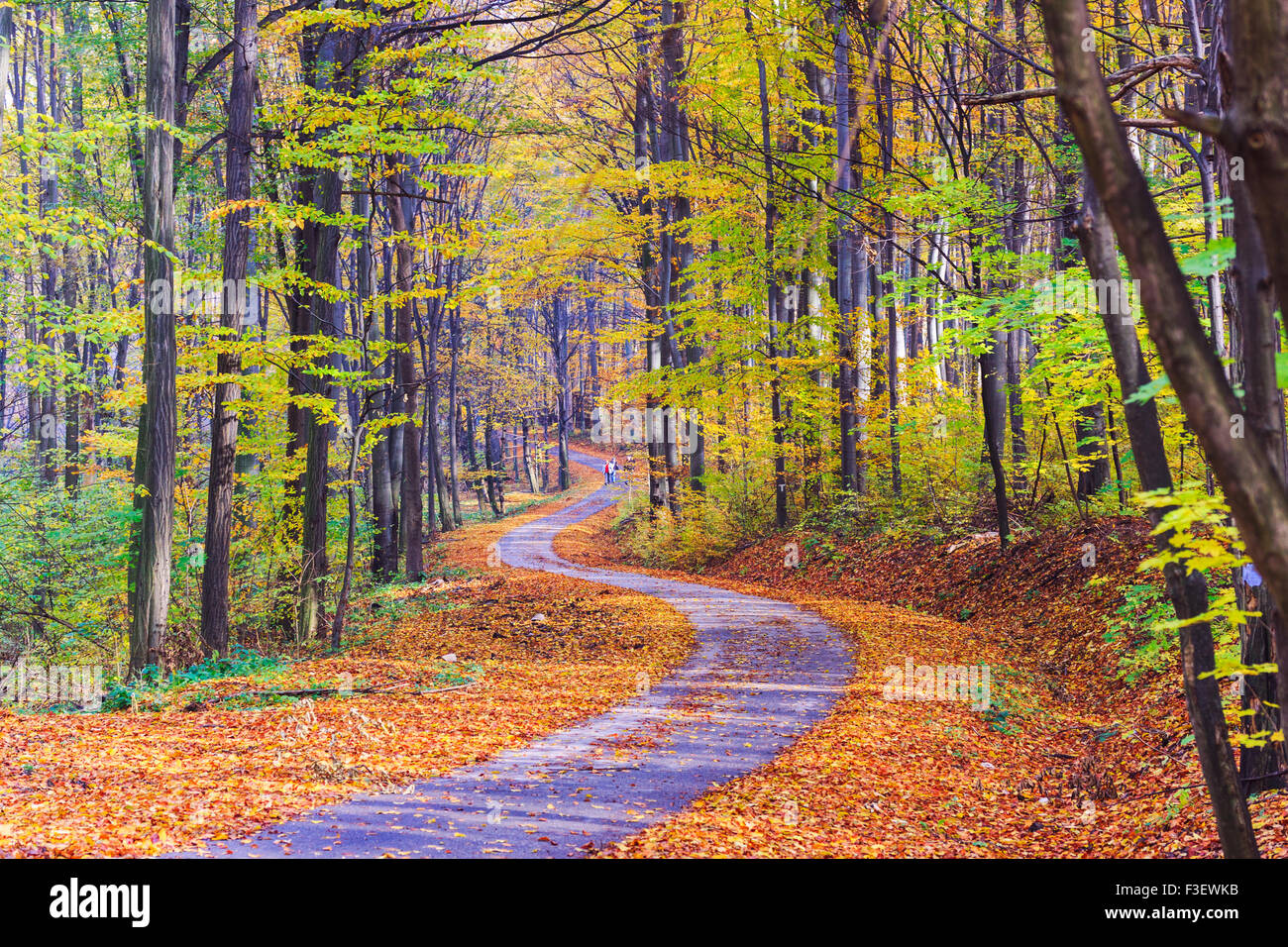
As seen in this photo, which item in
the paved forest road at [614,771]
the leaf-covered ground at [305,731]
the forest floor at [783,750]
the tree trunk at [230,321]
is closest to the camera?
the paved forest road at [614,771]

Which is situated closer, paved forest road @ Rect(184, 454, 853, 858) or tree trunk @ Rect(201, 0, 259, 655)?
paved forest road @ Rect(184, 454, 853, 858)

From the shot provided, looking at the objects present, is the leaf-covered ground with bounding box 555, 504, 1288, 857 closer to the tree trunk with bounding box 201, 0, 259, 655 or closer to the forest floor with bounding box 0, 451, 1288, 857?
the forest floor with bounding box 0, 451, 1288, 857

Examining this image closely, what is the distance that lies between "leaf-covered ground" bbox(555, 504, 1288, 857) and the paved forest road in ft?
1.03

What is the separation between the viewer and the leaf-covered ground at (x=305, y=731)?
5.11 m

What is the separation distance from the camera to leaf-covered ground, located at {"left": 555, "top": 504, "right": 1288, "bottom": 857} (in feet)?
17.3

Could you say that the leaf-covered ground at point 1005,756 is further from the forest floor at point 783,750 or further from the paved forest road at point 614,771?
the paved forest road at point 614,771

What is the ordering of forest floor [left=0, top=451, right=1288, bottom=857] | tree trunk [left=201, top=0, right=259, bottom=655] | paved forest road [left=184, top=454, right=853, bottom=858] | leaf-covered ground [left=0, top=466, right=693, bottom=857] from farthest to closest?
tree trunk [left=201, top=0, right=259, bottom=655] → forest floor [left=0, top=451, right=1288, bottom=857] → leaf-covered ground [left=0, top=466, right=693, bottom=857] → paved forest road [left=184, top=454, right=853, bottom=858]

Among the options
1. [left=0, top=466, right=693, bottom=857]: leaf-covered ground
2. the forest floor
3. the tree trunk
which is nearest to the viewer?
[left=0, top=466, right=693, bottom=857]: leaf-covered ground

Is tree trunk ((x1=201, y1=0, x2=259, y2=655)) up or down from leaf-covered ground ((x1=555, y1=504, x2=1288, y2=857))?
up

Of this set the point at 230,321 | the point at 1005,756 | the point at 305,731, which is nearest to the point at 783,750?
the point at 1005,756

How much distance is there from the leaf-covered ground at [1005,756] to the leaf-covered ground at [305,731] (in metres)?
2.34

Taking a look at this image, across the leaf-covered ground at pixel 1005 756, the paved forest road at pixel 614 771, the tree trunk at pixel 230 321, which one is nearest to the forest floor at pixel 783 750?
the leaf-covered ground at pixel 1005 756

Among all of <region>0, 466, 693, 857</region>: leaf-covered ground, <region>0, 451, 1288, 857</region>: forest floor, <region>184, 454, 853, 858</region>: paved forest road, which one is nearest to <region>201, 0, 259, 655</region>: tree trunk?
<region>0, 451, 1288, 857</region>: forest floor

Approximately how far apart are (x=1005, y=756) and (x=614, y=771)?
335 cm
